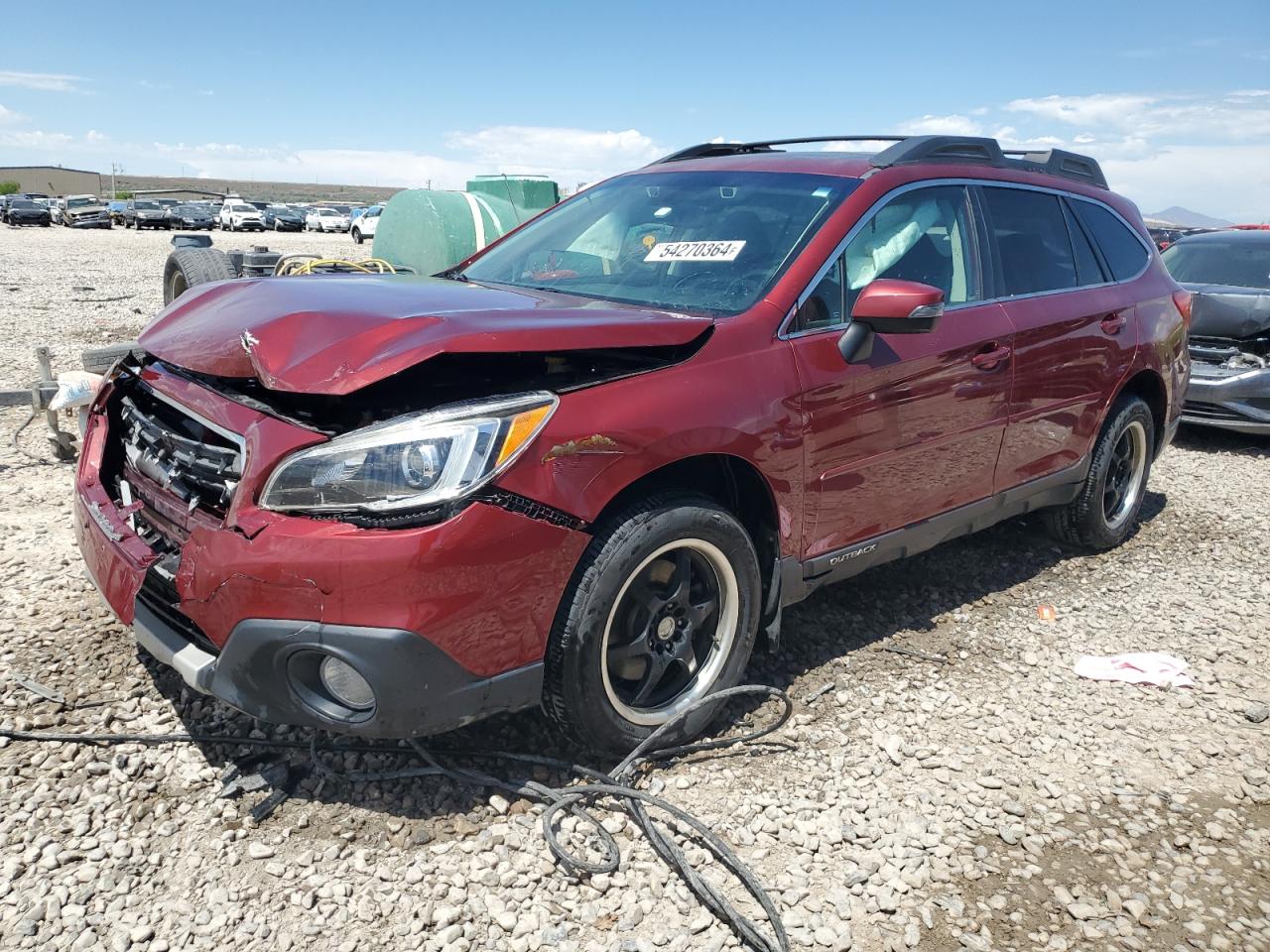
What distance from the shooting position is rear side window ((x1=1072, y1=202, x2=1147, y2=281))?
15.7ft

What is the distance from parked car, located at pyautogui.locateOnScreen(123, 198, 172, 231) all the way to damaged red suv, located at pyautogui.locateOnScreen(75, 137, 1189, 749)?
5318 cm

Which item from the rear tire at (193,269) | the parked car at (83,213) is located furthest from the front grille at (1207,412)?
the parked car at (83,213)

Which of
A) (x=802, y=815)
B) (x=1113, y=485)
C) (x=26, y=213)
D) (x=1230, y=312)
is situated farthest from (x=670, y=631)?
(x=26, y=213)

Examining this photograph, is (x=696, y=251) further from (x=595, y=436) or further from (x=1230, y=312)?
(x=1230, y=312)

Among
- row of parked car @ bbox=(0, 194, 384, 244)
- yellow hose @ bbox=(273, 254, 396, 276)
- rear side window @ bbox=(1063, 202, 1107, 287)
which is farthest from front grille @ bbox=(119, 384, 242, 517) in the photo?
row of parked car @ bbox=(0, 194, 384, 244)

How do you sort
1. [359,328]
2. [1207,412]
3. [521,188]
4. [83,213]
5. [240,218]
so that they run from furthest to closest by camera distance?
[83,213], [240,218], [521,188], [1207,412], [359,328]

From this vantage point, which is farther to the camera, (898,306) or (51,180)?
(51,180)

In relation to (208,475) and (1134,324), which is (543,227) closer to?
(208,475)

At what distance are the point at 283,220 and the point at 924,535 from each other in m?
57.1

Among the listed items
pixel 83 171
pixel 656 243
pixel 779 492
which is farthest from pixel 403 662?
pixel 83 171

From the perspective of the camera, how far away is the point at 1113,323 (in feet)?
15.1

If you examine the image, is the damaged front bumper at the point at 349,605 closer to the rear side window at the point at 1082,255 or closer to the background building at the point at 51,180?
the rear side window at the point at 1082,255

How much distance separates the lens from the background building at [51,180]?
116812 millimetres

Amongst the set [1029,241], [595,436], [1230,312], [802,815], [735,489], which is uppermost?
[1029,241]
